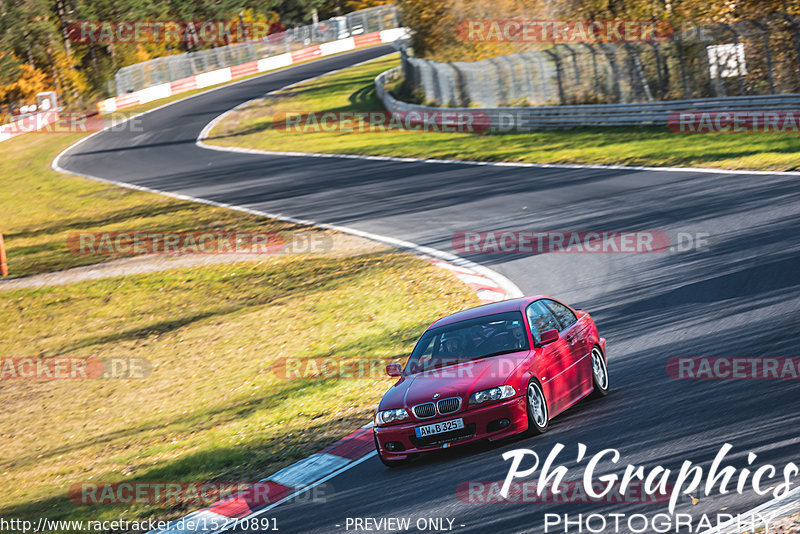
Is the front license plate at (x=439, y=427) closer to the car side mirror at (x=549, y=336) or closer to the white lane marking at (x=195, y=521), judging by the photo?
the car side mirror at (x=549, y=336)

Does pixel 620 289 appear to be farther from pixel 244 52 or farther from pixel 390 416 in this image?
pixel 244 52

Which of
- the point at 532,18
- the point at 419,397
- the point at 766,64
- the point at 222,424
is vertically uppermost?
the point at 532,18

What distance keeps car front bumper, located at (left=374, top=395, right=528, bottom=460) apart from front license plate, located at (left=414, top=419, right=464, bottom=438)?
0.09ft

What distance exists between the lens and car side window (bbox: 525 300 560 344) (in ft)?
32.1

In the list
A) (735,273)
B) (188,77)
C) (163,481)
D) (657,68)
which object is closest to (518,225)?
(735,273)

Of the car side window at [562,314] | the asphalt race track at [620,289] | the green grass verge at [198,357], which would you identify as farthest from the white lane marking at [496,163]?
the car side window at [562,314]

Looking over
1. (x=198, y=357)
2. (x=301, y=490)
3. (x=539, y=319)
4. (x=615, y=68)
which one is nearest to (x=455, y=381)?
(x=539, y=319)

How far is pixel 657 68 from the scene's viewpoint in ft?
102

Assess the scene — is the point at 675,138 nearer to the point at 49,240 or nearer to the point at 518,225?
the point at 518,225

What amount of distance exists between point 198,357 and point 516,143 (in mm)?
17798

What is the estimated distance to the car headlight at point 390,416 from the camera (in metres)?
8.96

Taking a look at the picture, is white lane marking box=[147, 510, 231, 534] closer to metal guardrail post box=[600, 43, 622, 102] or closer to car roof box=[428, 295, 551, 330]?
car roof box=[428, 295, 551, 330]

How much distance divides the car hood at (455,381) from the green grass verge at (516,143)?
12919 millimetres

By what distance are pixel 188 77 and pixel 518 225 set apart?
54.3 meters
